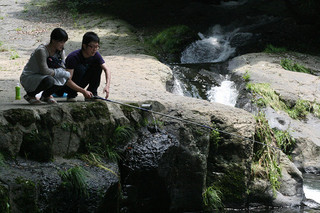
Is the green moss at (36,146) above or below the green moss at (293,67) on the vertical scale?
→ above

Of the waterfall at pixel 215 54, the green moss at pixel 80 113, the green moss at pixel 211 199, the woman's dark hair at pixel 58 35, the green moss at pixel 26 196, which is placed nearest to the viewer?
the green moss at pixel 26 196

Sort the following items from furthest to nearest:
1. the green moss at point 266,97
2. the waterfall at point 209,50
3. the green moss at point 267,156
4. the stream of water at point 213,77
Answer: the waterfall at point 209,50 → the green moss at point 266,97 → the stream of water at point 213,77 → the green moss at point 267,156

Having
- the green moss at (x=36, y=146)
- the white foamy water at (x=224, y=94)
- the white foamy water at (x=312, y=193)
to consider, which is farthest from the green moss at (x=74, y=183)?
the white foamy water at (x=224, y=94)

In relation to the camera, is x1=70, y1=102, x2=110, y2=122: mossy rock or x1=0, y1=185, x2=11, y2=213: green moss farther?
x1=70, y1=102, x2=110, y2=122: mossy rock

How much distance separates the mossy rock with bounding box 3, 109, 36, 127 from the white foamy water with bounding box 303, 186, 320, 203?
483 centimetres

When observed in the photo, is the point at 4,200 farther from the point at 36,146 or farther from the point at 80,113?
the point at 80,113

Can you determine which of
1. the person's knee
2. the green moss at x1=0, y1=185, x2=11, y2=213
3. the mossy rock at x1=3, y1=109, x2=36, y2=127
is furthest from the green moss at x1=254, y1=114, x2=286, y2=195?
the green moss at x1=0, y1=185, x2=11, y2=213

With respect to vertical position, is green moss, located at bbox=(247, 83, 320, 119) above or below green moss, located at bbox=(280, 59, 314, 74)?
below

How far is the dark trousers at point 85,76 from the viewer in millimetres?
5546

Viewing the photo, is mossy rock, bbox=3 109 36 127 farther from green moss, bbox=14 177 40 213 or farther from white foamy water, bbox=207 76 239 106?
white foamy water, bbox=207 76 239 106

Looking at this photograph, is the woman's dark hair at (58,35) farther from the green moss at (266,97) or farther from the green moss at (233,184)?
the green moss at (266,97)

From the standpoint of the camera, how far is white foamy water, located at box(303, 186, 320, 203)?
698cm

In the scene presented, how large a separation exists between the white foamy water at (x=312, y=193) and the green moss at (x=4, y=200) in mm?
5041

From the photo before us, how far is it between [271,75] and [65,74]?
23.1 ft
